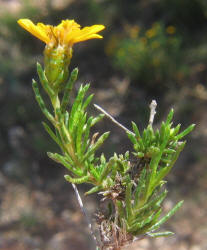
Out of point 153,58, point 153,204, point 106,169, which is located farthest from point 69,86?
point 153,58

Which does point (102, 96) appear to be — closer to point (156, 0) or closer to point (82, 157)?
point (156, 0)

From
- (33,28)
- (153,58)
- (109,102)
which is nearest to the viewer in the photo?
(33,28)

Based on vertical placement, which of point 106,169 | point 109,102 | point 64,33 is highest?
point 109,102

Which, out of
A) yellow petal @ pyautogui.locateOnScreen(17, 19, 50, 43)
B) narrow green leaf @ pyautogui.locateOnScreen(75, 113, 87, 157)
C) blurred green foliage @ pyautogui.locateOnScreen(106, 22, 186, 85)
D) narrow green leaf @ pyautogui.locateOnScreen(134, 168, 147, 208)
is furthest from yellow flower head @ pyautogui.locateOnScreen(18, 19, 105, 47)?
blurred green foliage @ pyautogui.locateOnScreen(106, 22, 186, 85)

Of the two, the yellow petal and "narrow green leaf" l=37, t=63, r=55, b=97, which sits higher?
the yellow petal

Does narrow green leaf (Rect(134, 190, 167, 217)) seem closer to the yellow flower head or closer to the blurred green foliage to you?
the yellow flower head

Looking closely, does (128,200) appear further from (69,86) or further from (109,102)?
(109,102)

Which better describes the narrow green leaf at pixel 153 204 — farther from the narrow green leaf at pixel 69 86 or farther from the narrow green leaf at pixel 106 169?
the narrow green leaf at pixel 69 86
